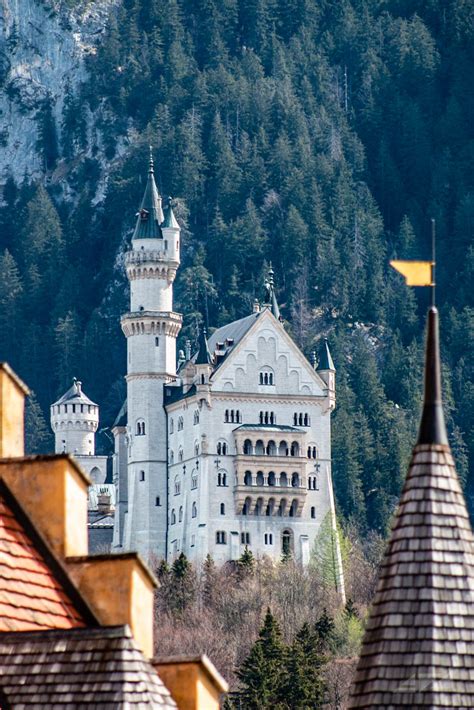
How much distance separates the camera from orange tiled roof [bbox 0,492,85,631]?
20.1 meters

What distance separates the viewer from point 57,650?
63.7ft

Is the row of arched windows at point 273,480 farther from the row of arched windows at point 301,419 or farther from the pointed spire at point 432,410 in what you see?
the pointed spire at point 432,410

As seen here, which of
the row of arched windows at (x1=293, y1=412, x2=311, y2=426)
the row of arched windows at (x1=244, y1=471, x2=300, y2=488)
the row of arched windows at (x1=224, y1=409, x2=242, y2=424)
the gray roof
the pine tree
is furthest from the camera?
the row of arched windows at (x1=293, y1=412, x2=311, y2=426)

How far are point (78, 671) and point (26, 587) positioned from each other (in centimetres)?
142

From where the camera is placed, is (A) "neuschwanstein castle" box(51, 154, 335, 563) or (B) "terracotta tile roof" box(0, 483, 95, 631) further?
(A) "neuschwanstein castle" box(51, 154, 335, 563)

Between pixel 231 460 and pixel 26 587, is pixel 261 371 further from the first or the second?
pixel 26 587

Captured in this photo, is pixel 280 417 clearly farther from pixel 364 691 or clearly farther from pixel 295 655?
pixel 364 691

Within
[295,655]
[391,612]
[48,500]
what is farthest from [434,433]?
[295,655]

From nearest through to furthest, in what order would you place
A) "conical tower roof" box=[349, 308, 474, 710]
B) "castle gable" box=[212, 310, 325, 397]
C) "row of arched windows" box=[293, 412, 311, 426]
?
"conical tower roof" box=[349, 308, 474, 710] → "castle gable" box=[212, 310, 325, 397] → "row of arched windows" box=[293, 412, 311, 426]

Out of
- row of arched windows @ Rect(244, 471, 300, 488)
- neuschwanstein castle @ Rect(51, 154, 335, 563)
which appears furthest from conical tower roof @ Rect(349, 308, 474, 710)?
row of arched windows @ Rect(244, 471, 300, 488)

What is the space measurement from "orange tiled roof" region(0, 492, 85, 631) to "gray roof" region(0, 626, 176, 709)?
403 millimetres

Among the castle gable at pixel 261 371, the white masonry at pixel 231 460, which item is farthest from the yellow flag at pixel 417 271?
the castle gable at pixel 261 371

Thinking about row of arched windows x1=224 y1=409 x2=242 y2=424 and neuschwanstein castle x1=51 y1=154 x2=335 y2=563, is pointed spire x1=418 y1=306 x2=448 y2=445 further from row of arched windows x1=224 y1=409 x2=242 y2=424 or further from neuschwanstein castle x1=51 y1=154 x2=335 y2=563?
row of arched windows x1=224 y1=409 x2=242 y2=424

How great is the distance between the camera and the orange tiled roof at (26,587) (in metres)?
20.1
